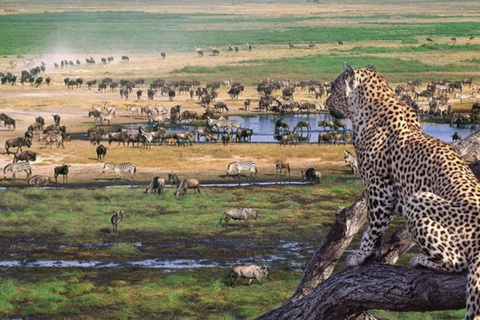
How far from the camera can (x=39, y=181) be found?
38.8 m

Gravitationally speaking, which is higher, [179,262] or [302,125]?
[302,125]

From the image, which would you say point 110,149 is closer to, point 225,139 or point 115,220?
point 225,139

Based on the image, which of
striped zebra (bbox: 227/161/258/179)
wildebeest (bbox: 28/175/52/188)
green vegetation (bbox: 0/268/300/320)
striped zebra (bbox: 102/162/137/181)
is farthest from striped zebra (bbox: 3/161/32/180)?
green vegetation (bbox: 0/268/300/320)

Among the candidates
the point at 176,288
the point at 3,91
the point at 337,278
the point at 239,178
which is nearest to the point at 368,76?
the point at 337,278

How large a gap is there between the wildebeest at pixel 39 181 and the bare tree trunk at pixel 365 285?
98.7ft

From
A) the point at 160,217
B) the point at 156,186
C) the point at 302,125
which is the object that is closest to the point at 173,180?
the point at 156,186

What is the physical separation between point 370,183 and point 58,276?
1775cm

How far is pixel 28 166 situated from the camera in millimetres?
41000

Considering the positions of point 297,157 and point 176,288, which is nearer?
point 176,288

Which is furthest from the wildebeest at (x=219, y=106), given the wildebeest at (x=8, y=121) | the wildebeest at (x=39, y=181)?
the wildebeest at (x=39, y=181)

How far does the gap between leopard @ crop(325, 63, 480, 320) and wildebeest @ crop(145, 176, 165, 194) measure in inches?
1084

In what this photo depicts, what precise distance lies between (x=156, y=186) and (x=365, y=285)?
2918 cm

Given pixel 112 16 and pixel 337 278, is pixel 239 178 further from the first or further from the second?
pixel 112 16

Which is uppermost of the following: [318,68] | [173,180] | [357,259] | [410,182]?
[318,68]
